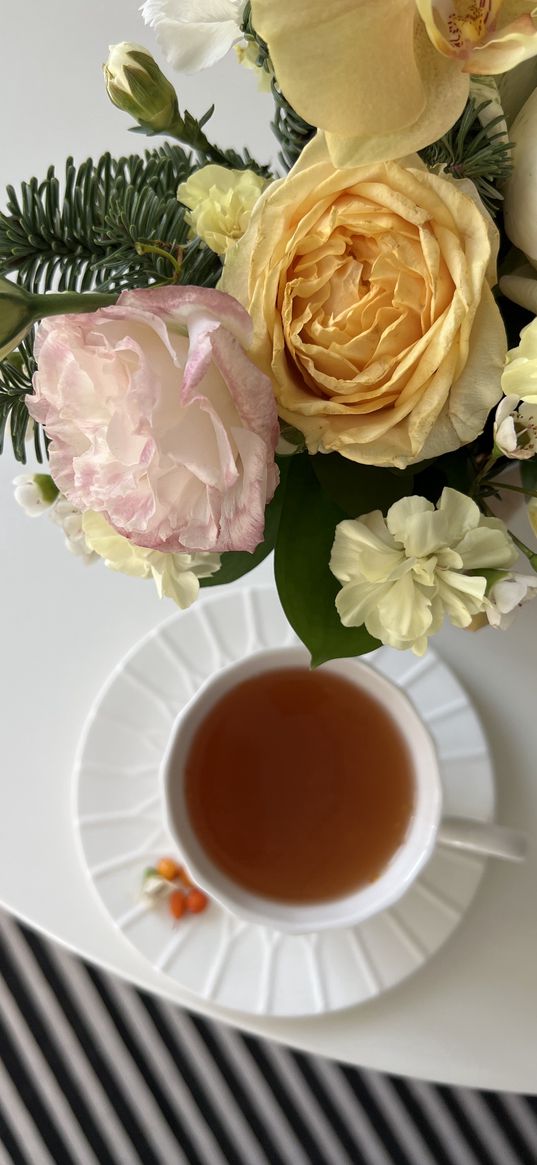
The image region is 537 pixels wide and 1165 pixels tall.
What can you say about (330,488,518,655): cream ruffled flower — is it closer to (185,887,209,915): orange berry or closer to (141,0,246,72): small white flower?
(141,0,246,72): small white flower

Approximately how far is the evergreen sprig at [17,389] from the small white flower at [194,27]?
0.12m

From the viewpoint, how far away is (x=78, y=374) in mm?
277

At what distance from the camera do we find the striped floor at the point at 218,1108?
2.68ft

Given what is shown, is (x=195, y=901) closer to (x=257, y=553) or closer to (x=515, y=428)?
(x=257, y=553)

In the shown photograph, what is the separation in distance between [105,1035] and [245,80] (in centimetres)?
76

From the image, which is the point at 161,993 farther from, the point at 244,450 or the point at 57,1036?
the point at 244,450

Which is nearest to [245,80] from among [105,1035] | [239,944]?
[239,944]

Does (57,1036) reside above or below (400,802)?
below

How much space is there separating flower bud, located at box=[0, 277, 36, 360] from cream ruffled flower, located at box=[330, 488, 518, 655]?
127 mm

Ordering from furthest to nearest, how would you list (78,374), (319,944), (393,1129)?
1. (393,1129)
2. (319,944)
3. (78,374)

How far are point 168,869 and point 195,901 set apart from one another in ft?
0.09

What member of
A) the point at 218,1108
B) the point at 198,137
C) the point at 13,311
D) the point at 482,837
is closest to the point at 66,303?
the point at 13,311

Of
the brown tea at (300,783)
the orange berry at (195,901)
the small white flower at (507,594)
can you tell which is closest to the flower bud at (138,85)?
the small white flower at (507,594)

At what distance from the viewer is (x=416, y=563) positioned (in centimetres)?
35
